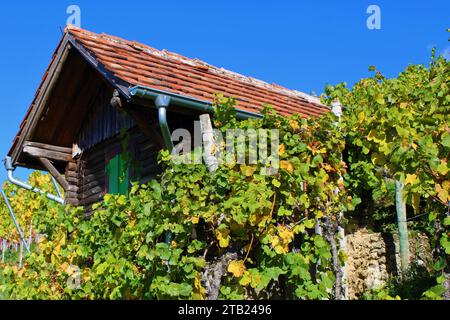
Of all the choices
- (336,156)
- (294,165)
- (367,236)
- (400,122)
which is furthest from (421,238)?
(400,122)

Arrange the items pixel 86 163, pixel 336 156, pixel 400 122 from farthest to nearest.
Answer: pixel 86 163 < pixel 336 156 < pixel 400 122

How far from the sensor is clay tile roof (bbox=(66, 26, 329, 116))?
625 centimetres

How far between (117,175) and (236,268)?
14.5 feet

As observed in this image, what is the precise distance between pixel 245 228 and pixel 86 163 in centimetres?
557

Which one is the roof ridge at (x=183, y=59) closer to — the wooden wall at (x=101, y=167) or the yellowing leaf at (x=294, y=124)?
the wooden wall at (x=101, y=167)

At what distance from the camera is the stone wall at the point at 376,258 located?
21.8 feet

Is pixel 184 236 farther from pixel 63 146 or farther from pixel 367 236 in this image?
pixel 63 146

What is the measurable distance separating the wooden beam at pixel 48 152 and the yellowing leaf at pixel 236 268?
5.72m

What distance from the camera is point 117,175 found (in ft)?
27.0

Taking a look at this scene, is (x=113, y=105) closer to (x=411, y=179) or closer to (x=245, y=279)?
(x=245, y=279)

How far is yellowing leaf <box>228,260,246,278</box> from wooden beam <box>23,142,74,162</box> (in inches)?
225

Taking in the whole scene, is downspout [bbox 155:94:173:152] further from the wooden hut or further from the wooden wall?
the wooden wall
